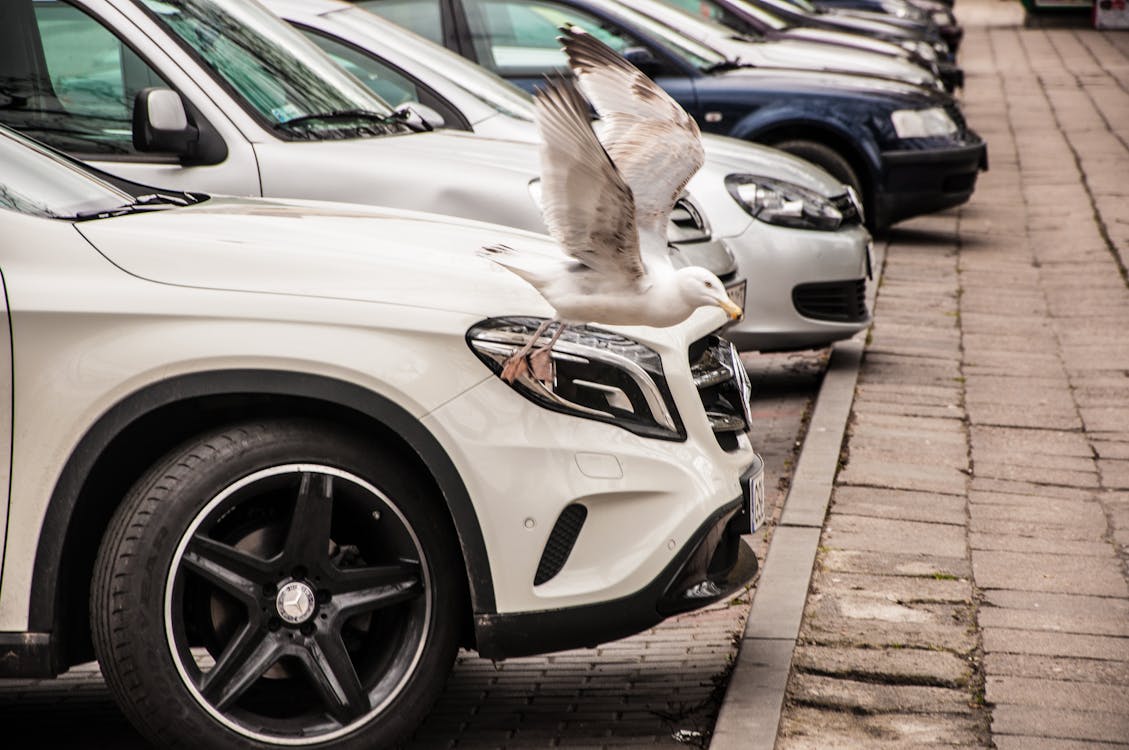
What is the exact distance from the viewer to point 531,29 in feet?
30.2

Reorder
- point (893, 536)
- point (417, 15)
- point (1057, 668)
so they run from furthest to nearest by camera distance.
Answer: point (417, 15), point (893, 536), point (1057, 668)

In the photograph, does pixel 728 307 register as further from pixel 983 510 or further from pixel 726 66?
pixel 726 66

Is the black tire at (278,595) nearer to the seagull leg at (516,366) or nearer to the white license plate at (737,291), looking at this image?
the seagull leg at (516,366)

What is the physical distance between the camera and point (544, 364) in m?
3.54

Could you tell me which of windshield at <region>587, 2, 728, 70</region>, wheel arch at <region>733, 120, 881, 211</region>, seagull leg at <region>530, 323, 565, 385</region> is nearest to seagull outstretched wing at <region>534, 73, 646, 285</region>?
seagull leg at <region>530, 323, 565, 385</region>

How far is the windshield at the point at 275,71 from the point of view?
5539 mm

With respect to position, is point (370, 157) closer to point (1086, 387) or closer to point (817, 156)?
point (1086, 387)

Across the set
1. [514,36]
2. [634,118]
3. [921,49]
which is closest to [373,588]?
[634,118]

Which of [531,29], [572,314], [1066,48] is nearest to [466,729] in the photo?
[572,314]

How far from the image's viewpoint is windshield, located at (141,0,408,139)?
5.54 meters

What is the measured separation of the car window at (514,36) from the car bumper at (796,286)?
7.56ft

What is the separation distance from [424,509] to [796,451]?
3286mm

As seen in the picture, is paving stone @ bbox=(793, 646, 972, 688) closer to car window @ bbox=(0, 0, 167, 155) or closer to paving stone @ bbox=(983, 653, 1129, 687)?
paving stone @ bbox=(983, 653, 1129, 687)

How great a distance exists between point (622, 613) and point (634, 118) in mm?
1582
